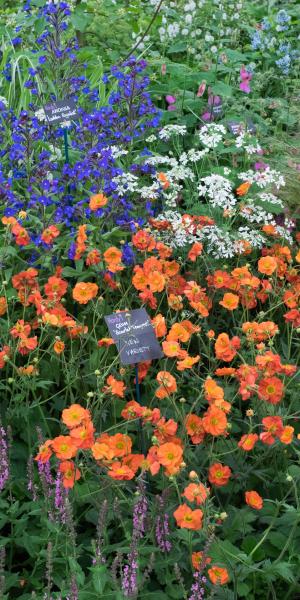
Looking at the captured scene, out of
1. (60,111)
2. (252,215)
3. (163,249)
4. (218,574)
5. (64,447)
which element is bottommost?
(218,574)

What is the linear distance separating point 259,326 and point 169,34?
10.8 ft

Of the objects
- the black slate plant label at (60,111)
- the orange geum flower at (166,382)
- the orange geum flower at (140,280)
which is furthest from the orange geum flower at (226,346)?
the black slate plant label at (60,111)

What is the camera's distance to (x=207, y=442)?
2.47m

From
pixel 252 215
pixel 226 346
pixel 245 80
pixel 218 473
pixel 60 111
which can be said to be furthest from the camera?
pixel 245 80

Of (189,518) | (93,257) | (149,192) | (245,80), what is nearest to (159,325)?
(93,257)

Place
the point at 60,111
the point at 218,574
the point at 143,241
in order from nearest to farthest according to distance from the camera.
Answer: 1. the point at 218,574
2. the point at 143,241
3. the point at 60,111

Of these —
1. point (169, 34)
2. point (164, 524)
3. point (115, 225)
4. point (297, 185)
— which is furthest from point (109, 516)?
point (169, 34)

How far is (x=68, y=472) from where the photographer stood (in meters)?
1.98

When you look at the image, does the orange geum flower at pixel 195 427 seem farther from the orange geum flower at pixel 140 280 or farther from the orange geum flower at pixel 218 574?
the orange geum flower at pixel 140 280

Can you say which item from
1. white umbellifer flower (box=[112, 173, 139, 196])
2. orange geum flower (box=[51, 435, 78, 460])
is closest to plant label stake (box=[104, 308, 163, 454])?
orange geum flower (box=[51, 435, 78, 460])

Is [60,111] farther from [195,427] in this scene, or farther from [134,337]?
[195,427]

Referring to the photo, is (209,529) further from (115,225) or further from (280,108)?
(280,108)

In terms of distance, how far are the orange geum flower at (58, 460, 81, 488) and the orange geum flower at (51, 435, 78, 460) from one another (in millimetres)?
83

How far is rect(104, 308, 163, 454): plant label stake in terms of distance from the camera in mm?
2188
